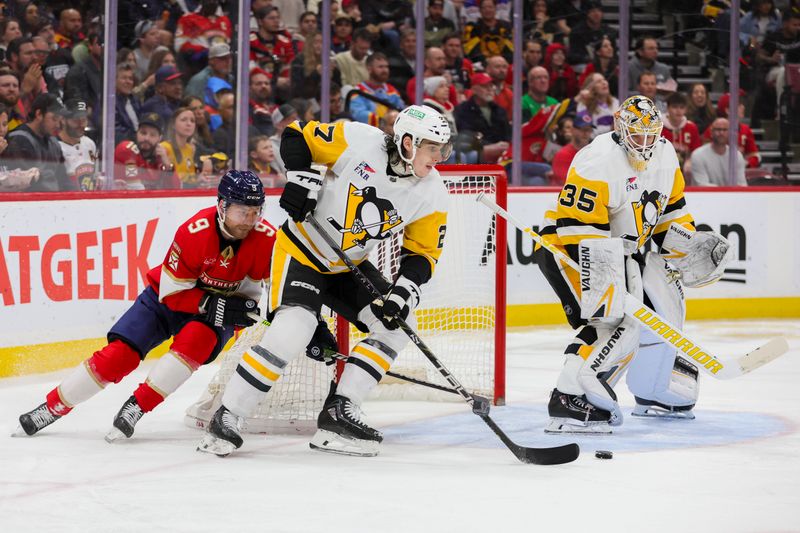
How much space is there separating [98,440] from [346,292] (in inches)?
36.5

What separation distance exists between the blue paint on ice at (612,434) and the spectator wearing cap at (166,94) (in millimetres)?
2607

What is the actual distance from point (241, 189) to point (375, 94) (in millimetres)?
3629

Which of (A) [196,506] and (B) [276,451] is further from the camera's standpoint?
(B) [276,451]

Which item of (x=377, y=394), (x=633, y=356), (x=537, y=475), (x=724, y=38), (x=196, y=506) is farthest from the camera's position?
(x=724, y=38)

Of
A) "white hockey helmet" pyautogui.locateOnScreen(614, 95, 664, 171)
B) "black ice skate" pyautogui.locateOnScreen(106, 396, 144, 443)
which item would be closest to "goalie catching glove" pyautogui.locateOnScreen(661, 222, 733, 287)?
"white hockey helmet" pyautogui.locateOnScreen(614, 95, 664, 171)

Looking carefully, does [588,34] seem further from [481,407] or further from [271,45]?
[481,407]

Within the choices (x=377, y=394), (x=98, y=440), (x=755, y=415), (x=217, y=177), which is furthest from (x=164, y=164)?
(x=755, y=415)

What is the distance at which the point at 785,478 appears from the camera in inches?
141

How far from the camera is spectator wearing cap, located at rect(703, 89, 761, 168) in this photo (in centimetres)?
794

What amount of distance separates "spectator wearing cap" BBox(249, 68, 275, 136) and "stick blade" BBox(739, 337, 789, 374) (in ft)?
11.0

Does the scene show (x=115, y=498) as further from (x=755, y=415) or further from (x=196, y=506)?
(x=755, y=415)


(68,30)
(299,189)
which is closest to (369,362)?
(299,189)

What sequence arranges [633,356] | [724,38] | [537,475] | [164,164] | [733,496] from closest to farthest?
1. [733,496]
2. [537,475]
3. [633,356]
4. [164,164]
5. [724,38]

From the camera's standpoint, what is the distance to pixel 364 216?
3.88m
